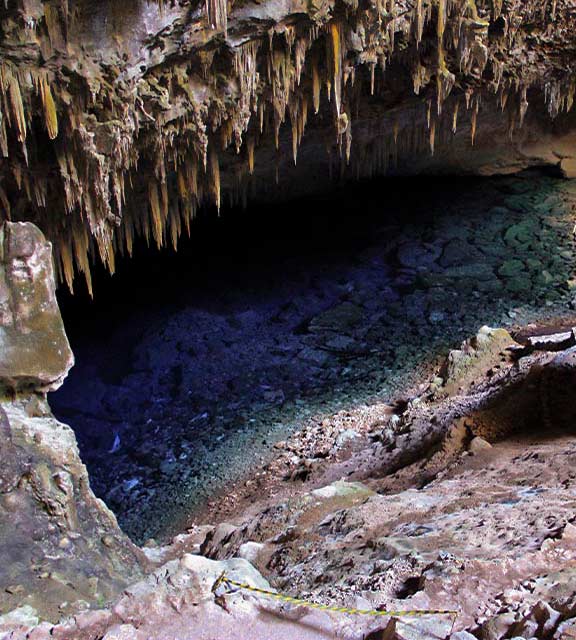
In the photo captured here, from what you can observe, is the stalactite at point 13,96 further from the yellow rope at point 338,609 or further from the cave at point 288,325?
the yellow rope at point 338,609

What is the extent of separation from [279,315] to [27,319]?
5402 mm

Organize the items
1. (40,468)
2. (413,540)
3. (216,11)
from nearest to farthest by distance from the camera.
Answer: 1. (413,540)
2. (40,468)
3. (216,11)

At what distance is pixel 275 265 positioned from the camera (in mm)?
10500

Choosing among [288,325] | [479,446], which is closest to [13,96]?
→ [479,446]

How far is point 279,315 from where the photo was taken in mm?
9297

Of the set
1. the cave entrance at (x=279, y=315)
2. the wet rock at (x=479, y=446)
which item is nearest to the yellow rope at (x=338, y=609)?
the wet rock at (x=479, y=446)

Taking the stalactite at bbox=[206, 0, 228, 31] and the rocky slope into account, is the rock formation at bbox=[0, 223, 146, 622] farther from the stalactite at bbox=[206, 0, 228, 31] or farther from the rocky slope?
the stalactite at bbox=[206, 0, 228, 31]

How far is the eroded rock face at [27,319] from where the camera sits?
159 inches

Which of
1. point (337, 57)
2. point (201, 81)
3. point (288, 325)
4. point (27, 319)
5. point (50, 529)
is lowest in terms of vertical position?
point (288, 325)

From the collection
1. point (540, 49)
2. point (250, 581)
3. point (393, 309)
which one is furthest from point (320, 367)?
point (250, 581)

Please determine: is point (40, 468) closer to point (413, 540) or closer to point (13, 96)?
point (413, 540)

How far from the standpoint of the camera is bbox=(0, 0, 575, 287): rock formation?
4.61 m

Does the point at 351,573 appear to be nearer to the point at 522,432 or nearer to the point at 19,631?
the point at 19,631

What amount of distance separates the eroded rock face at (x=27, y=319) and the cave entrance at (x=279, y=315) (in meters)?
2.46
